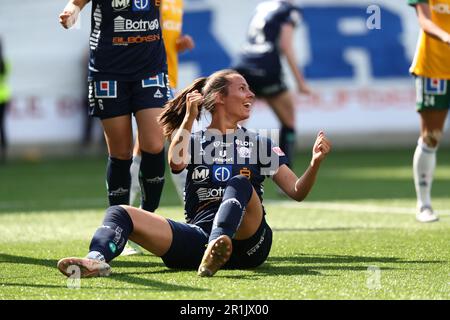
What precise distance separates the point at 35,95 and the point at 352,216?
977 cm

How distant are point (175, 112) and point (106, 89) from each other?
1030mm

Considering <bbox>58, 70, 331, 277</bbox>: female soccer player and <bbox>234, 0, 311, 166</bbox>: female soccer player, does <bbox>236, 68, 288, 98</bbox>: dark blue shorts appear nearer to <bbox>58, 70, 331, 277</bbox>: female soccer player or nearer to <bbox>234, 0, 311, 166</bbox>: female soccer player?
<bbox>234, 0, 311, 166</bbox>: female soccer player

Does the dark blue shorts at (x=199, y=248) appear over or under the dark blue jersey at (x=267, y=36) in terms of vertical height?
over

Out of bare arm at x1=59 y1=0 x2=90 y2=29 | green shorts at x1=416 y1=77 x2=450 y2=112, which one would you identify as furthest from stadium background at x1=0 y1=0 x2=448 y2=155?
bare arm at x1=59 y1=0 x2=90 y2=29

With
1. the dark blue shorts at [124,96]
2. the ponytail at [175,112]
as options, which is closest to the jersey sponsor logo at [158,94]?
the dark blue shorts at [124,96]

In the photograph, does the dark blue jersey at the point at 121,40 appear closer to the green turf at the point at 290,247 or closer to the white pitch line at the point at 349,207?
the green turf at the point at 290,247

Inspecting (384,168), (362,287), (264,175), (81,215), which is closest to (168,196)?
(81,215)

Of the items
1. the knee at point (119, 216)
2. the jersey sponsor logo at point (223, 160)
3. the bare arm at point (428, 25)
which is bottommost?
the knee at point (119, 216)

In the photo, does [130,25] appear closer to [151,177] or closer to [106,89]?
[106,89]

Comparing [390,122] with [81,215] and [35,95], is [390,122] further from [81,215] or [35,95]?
[81,215]

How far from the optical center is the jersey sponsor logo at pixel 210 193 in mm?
6477

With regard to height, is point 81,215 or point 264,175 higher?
point 264,175

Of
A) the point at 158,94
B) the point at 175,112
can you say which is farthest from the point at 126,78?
the point at 175,112

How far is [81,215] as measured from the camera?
1050cm
